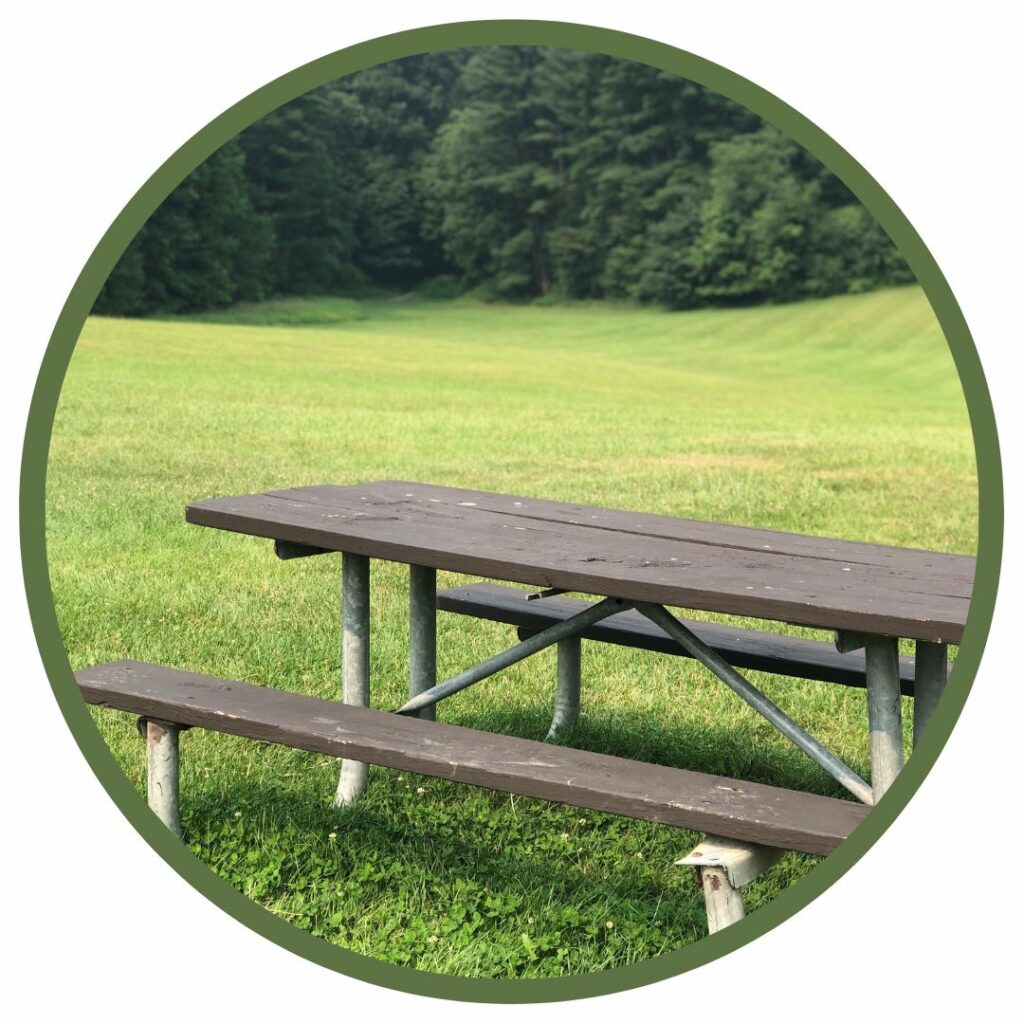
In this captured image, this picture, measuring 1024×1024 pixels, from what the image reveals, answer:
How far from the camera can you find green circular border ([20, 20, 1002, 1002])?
11.7 ft

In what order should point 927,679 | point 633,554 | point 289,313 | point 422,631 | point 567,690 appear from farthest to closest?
1. point 289,313
2. point 567,690
3. point 422,631
4. point 927,679
5. point 633,554

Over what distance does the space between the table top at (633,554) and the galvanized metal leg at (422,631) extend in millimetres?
245

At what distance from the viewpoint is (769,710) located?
12.6ft

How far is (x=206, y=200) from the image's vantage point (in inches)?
1582

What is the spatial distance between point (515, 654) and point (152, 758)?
1.10m

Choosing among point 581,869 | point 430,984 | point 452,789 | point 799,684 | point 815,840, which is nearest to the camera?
point 815,840

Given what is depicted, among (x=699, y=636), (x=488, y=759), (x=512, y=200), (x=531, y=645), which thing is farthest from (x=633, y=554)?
(x=512, y=200)

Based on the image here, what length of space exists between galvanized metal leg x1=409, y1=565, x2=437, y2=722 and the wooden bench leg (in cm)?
151

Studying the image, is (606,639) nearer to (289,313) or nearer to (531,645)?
(531,645)

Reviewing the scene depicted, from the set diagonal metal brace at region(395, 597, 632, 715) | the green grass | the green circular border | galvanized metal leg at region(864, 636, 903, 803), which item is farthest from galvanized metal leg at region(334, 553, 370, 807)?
the green grass

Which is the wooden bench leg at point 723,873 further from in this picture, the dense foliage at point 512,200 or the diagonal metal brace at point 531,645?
the dense foliage at point 512,200

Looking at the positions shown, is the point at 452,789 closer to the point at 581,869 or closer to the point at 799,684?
the point at 581,869

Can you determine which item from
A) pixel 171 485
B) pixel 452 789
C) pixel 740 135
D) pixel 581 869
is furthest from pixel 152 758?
pixel 740 135

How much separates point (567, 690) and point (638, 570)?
1.49m
